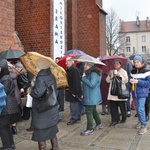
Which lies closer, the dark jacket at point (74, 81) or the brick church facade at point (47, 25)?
the dark jacket at point (74, 81)

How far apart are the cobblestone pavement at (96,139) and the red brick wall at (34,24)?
4.08m

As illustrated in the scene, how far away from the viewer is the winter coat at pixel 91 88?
5.75m

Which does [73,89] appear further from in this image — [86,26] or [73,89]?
[86,26]

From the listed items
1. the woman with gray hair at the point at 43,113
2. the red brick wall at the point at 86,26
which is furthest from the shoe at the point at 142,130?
the red brick wall at the point at 86,26

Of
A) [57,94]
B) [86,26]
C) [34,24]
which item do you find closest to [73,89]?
[57,94]

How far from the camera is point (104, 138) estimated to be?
5.57 metres

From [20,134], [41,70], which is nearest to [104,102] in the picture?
[20,134]

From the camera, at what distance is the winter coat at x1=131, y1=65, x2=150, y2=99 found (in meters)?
5.77

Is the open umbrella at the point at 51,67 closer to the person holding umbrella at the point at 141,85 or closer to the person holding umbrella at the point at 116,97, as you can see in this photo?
the person holding umbrella at the point at 141,85

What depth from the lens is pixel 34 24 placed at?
1027 cm

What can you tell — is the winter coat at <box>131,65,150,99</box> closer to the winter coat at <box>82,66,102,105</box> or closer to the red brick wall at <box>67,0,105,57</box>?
the winter coat at <box>82,66,102,105</box>

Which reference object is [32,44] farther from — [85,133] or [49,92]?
[49,92]

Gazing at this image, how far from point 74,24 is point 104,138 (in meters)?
8.05

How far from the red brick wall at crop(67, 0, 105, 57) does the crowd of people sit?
4.57 meters
